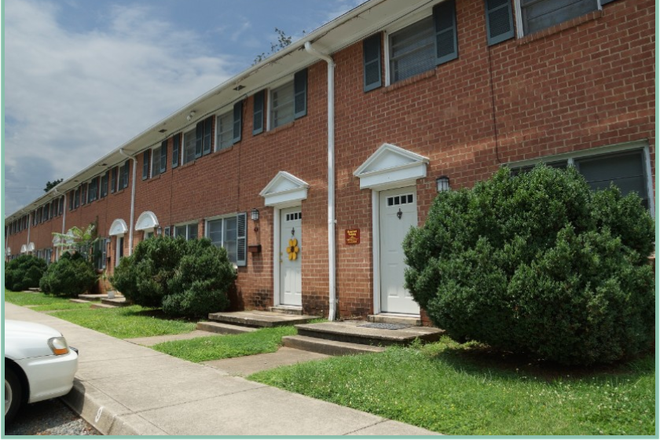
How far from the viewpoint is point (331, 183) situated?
9.41m

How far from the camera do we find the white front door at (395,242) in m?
8.34

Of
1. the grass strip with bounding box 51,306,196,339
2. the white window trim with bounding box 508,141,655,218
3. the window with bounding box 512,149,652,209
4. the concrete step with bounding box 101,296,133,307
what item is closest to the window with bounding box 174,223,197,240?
the grass strip with bounding box 51,306,196,339

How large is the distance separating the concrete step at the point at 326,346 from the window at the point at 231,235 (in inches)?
175

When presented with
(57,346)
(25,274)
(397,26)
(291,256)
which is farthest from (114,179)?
(57,346)

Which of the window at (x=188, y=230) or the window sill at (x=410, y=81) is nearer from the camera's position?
the window sill at (x=410, y=81)

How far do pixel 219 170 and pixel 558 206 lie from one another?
9.69 metres

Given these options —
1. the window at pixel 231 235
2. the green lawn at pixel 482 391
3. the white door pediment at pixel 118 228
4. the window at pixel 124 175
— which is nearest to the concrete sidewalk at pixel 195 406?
the green lawn at pixel 482 391

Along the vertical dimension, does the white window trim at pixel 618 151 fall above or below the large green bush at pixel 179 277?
above

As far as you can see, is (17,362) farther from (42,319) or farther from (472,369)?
(42,319)

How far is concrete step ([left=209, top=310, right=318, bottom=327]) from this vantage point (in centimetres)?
922

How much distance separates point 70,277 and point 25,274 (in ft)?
27.5

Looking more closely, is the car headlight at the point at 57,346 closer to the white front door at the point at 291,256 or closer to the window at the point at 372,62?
the white front door at the point at 291,256

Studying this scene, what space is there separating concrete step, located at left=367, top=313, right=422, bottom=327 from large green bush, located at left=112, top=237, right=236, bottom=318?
424 centimetres

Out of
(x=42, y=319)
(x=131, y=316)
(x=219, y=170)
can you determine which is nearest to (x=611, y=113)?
(x=219, y=170)
